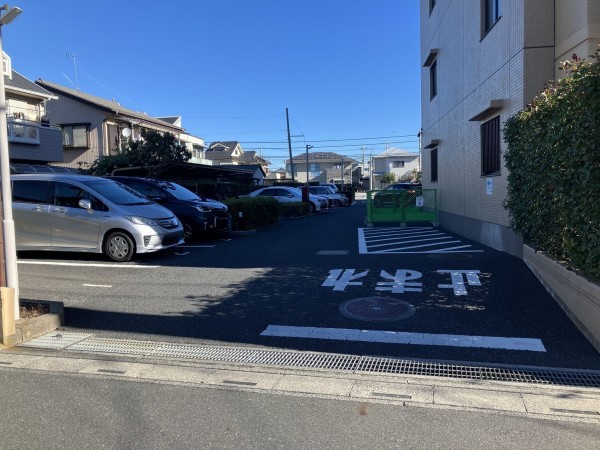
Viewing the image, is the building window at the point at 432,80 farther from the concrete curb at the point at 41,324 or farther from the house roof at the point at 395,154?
the house roof at the point at 395,154

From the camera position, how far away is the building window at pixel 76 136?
3112 centimetres

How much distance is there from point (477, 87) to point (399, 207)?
5.51 m

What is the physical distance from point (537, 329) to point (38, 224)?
9108 mm

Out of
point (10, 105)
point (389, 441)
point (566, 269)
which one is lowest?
point (389, 441)

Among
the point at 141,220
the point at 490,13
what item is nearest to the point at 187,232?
the point at 141,220

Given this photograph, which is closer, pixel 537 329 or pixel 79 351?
pixel 79 351

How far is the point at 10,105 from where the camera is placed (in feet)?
76.0

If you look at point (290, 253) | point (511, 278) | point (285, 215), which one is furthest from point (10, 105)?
point (511, 278)

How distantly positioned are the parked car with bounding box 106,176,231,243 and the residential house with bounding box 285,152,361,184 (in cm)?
7222

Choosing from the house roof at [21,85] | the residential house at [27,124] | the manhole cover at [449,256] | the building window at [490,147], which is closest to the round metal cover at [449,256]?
the manhole cover at [449,256]

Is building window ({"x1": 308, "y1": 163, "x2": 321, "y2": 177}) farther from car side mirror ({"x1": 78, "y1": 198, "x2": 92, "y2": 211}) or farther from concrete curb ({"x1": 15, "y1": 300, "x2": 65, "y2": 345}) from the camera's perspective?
concrete curb ({"x1": 15, "y1": 300, "x2": 65, "y2": 345})

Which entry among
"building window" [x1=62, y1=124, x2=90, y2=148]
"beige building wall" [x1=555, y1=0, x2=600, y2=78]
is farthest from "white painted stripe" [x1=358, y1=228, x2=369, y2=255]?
"building window" [x1=62, y1=124, x2=90, y2=148]

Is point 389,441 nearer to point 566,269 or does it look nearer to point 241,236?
point 566,269

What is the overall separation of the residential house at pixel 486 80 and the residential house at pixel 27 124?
18074 millimetres
